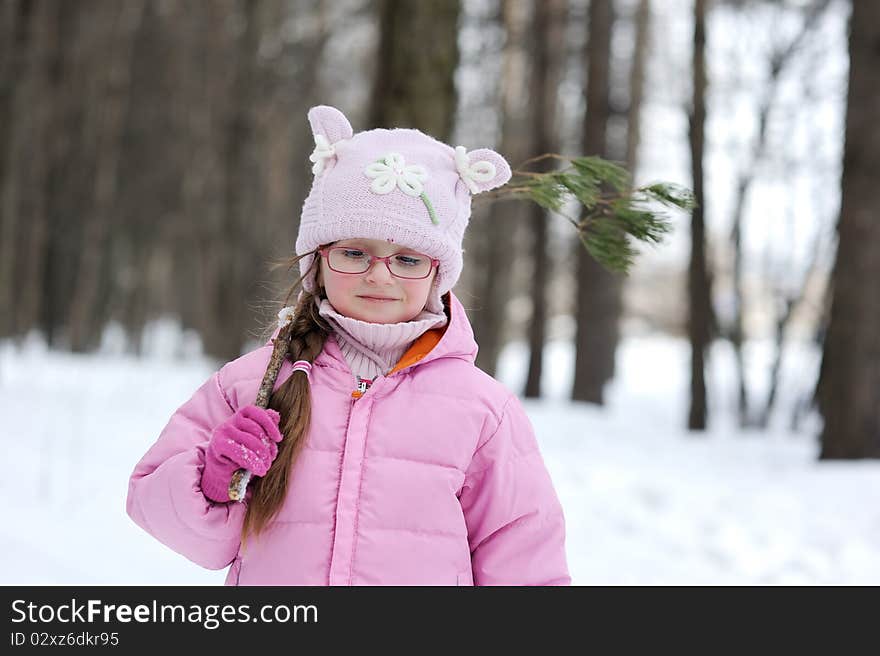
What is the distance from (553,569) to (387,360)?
595 millimetres

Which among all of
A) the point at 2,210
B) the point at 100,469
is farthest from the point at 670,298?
the point at 100,469

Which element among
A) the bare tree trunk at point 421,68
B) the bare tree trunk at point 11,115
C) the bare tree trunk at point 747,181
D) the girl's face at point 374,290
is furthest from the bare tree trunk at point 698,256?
the girl's face at point 374,290

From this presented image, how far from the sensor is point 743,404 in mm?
12555

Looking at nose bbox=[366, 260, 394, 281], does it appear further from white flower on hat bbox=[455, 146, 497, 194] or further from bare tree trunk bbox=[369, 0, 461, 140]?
bare tree trunk bbox=[369, 0, 461, 140]

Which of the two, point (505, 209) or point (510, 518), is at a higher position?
point (505, 209)

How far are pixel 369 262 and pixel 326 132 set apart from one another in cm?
36

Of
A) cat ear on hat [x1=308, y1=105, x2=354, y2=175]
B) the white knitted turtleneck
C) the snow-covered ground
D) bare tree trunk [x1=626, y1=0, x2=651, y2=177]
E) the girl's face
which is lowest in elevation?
the snow-covered ground

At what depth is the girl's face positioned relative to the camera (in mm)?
1972

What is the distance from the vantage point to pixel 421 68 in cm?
501

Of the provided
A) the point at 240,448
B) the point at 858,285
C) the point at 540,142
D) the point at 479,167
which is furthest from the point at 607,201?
the point at 540,142

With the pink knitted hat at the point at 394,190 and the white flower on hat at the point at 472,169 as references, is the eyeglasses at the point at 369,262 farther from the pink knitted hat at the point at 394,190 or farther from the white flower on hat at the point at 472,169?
the white flower on hat at the point at 472,169

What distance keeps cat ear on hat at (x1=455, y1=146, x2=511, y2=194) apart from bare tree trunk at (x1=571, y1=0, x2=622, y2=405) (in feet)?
30.6

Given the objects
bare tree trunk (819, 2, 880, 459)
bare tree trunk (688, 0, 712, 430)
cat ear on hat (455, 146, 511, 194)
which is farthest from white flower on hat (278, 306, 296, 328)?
bare tree trunk (688, 0, 712, 430)

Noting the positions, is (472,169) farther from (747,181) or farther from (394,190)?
(747,181)
